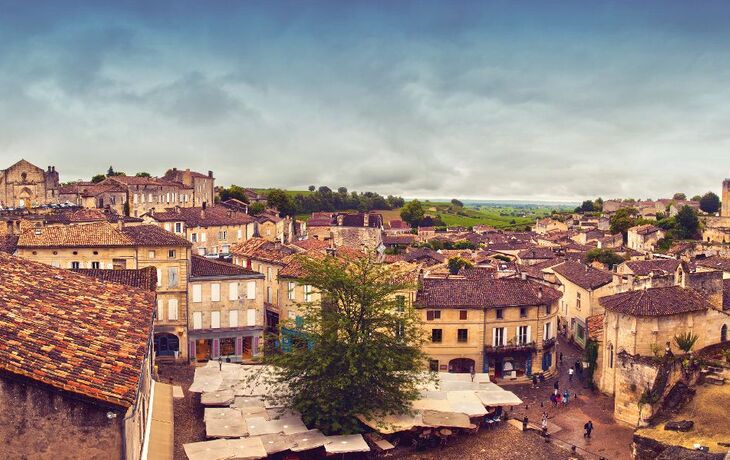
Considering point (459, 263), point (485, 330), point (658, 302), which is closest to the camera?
point (658, 302)

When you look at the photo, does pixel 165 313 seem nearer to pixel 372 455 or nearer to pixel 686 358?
pixel 372 455

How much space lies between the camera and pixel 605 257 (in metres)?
92.9

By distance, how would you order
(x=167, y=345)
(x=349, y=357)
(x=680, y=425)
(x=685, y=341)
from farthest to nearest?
(x=167, y=345) → (x=685, y=341) → (x=680, y=425) → (x=349, y=357)

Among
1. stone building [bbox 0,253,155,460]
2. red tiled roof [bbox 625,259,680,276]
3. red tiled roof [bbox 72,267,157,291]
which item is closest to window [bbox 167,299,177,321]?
red tiled roof [bbox 72,267,157,291]

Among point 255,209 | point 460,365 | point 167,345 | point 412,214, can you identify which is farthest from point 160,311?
point 412,214

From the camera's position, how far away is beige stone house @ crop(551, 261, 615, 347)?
194 feet

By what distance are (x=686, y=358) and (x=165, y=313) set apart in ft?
113

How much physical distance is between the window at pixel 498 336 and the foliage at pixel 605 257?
1897 inches

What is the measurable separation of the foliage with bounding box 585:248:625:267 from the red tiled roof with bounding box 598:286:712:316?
4750 centimetres

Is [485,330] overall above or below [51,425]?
below

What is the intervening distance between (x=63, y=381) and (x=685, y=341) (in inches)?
1530

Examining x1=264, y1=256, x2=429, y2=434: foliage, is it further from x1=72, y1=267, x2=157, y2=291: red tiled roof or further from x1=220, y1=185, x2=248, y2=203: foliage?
x1=220, y1=185, x2=248, y2=203: foliage

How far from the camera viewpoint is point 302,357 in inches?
1357

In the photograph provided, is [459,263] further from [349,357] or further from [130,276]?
[130,276]
